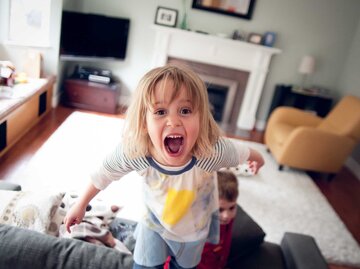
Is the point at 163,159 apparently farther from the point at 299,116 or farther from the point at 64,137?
the point at 299,116

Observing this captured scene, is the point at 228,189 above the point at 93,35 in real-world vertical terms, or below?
below

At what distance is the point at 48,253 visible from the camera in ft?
2.44

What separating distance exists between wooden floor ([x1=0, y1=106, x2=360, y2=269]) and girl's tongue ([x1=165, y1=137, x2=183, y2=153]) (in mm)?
1749

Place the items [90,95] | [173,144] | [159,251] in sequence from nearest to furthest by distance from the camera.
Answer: [173,144] → [159,251] → [90,95]

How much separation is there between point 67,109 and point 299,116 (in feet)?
9.30

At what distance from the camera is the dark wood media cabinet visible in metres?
3.88

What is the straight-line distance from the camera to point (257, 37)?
4.02 m

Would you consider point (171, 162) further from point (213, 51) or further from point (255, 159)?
point (213, 51)

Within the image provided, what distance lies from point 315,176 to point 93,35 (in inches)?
122

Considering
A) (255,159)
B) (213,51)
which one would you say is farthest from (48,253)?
(213,51)

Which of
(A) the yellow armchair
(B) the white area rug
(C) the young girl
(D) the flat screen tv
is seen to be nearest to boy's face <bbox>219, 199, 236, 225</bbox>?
(C) the young girl

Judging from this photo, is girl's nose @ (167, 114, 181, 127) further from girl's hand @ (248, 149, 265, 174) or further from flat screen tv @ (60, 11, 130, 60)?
flat screen tv @ (60, 11, 130, 60)

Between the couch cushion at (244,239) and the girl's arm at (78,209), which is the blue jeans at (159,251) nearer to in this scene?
the girl's arm at (78,209)

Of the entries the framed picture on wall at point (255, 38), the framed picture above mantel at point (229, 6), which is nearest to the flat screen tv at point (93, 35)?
the framed picture above mantel at point (229, 6)
